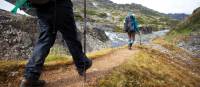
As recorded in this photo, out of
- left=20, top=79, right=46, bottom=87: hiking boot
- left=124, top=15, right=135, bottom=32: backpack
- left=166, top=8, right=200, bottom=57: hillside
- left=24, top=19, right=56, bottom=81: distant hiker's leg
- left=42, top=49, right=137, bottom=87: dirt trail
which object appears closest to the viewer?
left=24, top=19, right=56, bottom=81: distant hiker's leg

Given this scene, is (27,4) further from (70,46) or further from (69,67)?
(69,67)

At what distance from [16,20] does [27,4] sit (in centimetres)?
1263

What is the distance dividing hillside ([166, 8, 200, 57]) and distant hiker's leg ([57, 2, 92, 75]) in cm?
4374

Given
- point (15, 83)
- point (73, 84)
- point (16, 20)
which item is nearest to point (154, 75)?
point (73, 84)

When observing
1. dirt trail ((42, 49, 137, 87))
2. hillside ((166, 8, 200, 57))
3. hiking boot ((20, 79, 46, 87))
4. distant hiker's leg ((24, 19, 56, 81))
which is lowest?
hillside ((166, 8, 200, 57))

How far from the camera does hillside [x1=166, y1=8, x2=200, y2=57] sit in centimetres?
5644

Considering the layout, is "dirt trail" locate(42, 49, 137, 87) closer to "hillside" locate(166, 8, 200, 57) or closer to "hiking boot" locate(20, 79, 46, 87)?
"hiking boot" locate(20, 79, 46, 87)

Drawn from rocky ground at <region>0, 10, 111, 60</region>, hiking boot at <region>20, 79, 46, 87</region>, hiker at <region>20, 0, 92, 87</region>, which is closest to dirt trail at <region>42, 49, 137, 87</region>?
hiking boot at <region>20, 79, 46, 87</region>

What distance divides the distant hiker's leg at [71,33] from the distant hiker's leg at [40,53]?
1.22 ft

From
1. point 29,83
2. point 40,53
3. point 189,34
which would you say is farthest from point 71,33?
point 189,34

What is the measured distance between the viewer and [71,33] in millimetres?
8719

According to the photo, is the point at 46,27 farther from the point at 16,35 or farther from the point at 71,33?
the point at 16,35

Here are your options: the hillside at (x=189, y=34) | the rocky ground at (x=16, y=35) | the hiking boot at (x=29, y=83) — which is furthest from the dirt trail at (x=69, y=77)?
the hillside at (x=189, y=34)

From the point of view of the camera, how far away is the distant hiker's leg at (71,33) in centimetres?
844
